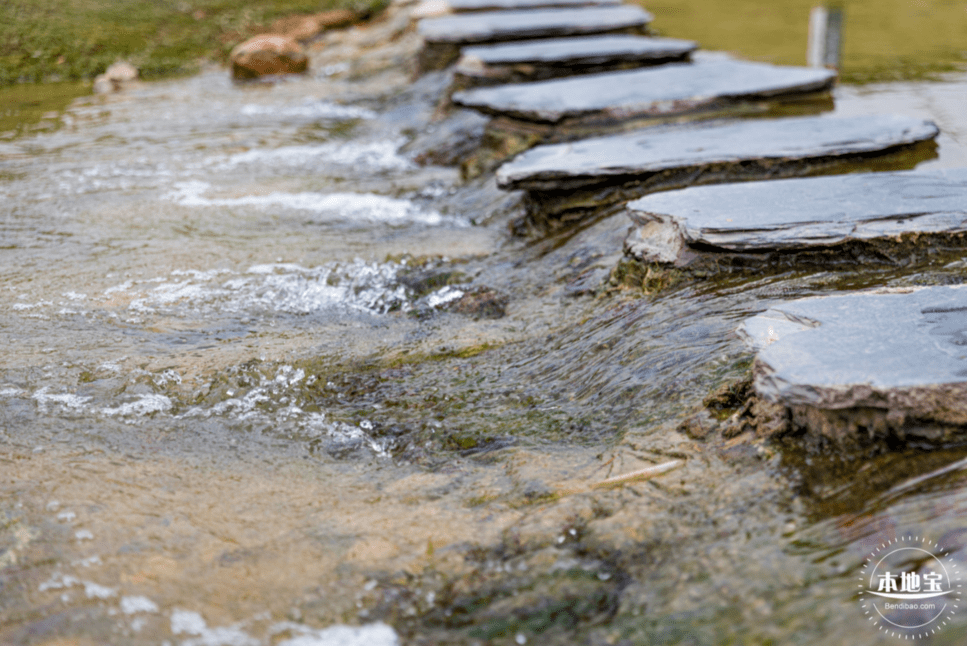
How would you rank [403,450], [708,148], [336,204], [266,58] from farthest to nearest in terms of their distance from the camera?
[266,58] → [336,204] → [708,148] → [403,450]

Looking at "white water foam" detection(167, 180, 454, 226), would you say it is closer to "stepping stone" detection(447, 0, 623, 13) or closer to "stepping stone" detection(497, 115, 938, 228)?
"stepping stone" detection(497, 115, 938, 228)

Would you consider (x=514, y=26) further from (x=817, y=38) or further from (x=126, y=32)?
(x=126, y=32)

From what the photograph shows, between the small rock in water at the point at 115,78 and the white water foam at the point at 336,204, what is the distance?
12.6ft

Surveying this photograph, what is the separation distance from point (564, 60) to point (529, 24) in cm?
135

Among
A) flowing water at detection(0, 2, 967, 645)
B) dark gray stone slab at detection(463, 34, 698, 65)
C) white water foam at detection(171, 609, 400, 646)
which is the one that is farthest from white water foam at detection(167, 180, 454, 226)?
white water foam at detection(171, 609, 400, 646)

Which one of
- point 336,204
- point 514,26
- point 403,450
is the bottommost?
point 403,450

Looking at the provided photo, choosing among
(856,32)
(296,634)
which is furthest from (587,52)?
(296,634)

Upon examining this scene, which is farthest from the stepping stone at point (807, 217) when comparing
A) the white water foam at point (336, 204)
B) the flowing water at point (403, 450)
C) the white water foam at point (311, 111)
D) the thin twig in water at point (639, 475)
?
the white water foam at point (311, 111)

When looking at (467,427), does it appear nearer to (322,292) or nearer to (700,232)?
(700,232)

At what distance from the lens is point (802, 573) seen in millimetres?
1508

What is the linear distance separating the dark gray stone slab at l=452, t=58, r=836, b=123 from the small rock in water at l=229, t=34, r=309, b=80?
4482mm

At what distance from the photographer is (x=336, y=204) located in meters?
4.66

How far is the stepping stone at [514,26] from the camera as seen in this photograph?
6.70 metres

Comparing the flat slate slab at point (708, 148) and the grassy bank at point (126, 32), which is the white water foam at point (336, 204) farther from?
the grassy bank at point (126, 32)
